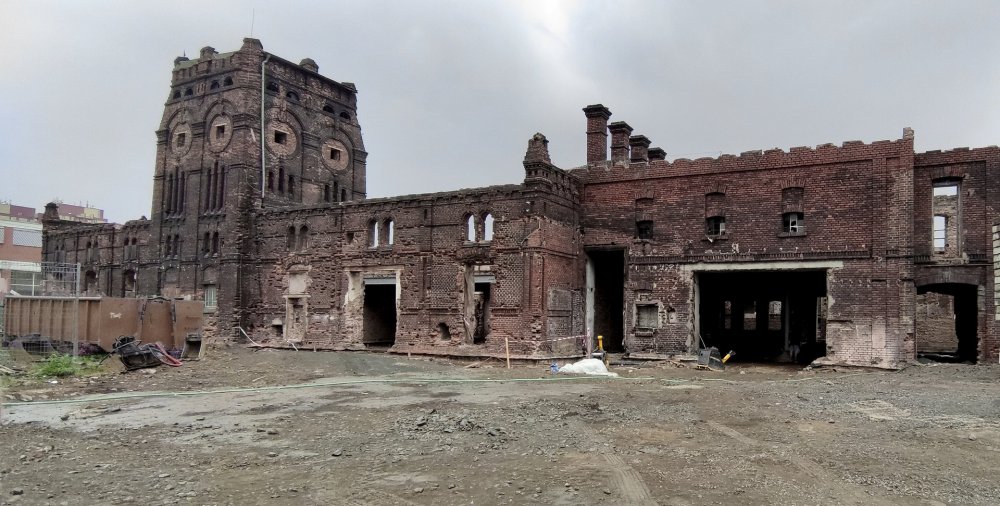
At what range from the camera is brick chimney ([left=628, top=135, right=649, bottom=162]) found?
88.1ft

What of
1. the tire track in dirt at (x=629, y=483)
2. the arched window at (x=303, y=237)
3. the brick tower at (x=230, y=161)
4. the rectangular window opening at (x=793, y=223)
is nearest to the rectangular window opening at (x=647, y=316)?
the rectangular window opening at (x=793, y=223)

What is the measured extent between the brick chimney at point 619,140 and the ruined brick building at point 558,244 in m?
0.07

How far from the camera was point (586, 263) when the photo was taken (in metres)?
25.5

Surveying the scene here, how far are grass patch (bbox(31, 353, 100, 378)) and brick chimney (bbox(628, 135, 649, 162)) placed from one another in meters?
19.6

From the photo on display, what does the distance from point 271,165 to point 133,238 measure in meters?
9.70

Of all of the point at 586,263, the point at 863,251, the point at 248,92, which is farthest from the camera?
the point at 248,92

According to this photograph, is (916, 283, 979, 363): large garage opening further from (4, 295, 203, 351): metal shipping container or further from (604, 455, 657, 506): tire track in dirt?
(4, 295, 203, 351): metal shipping container

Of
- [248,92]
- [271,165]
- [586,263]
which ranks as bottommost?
[586,263]

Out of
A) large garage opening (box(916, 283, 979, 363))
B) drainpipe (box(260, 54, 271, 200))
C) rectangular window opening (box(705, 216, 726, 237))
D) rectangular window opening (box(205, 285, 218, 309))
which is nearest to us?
rectangular window opening (box(705, 216, 726, 237))

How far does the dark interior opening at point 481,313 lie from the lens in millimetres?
25995

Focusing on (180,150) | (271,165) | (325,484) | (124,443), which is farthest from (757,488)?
(180,150)

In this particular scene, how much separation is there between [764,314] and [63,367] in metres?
26.4

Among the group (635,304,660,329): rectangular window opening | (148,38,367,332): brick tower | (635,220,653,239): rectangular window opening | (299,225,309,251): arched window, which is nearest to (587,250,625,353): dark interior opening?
(635,220,653,239): rectangular window opening

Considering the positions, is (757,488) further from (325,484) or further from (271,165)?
(271,165)
